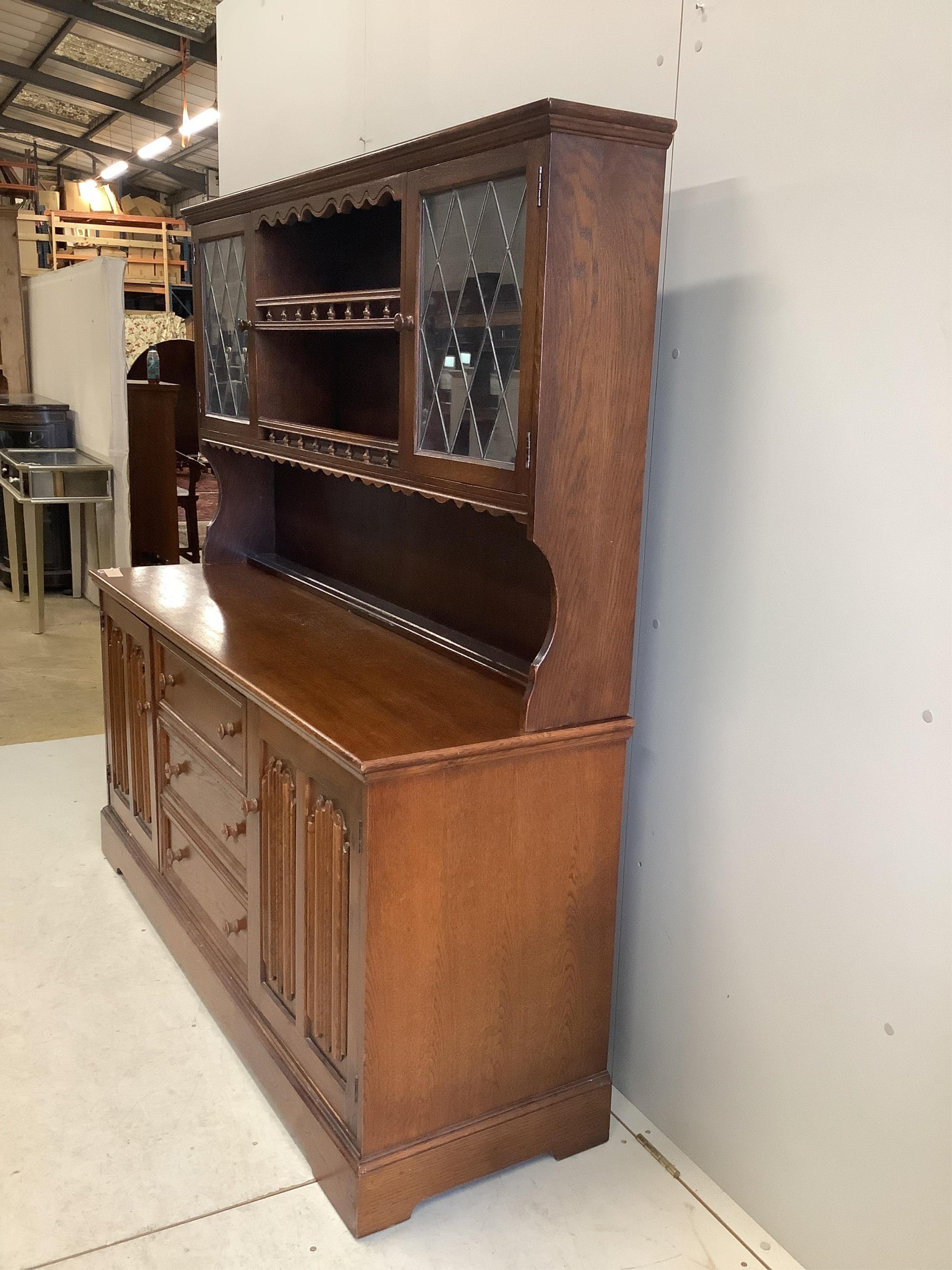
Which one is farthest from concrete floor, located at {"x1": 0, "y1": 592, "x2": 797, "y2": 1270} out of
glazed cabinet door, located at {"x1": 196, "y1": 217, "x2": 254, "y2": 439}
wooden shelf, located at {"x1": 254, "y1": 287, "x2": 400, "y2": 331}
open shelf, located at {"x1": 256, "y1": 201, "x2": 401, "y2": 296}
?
open shelf, located at {"x1": 256, "y1": 201, "x2": 401, "y2": 296}

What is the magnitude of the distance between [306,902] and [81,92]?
11693 mm

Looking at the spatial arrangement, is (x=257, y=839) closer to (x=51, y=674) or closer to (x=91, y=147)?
(x=51, y=674)

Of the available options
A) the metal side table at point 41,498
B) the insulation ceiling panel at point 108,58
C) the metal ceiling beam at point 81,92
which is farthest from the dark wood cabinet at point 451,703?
the metal ceiling beam at point 81,92

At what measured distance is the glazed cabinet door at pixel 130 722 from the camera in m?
2.66

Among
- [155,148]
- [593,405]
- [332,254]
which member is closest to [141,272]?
[155,148]

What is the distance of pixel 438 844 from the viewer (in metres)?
1.71

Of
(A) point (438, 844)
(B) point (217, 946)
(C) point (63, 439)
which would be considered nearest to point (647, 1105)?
(A) point (438, 844)

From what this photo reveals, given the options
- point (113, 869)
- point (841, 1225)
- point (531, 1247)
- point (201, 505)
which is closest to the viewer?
point (841, 1225)

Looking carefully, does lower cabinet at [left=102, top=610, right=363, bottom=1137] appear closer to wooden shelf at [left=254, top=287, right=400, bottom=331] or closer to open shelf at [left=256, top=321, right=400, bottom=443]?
open shelf at [left=256, top=321, right=400, bottom=443]

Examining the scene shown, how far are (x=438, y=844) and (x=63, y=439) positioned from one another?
224 inches

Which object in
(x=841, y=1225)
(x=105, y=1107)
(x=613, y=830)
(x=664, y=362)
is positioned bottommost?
(x=105, y=1107)

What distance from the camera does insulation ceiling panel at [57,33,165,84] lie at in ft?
32.4

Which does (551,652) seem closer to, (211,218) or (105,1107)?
(105,1107)

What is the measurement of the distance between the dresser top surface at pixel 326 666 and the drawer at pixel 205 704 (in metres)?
0.06
